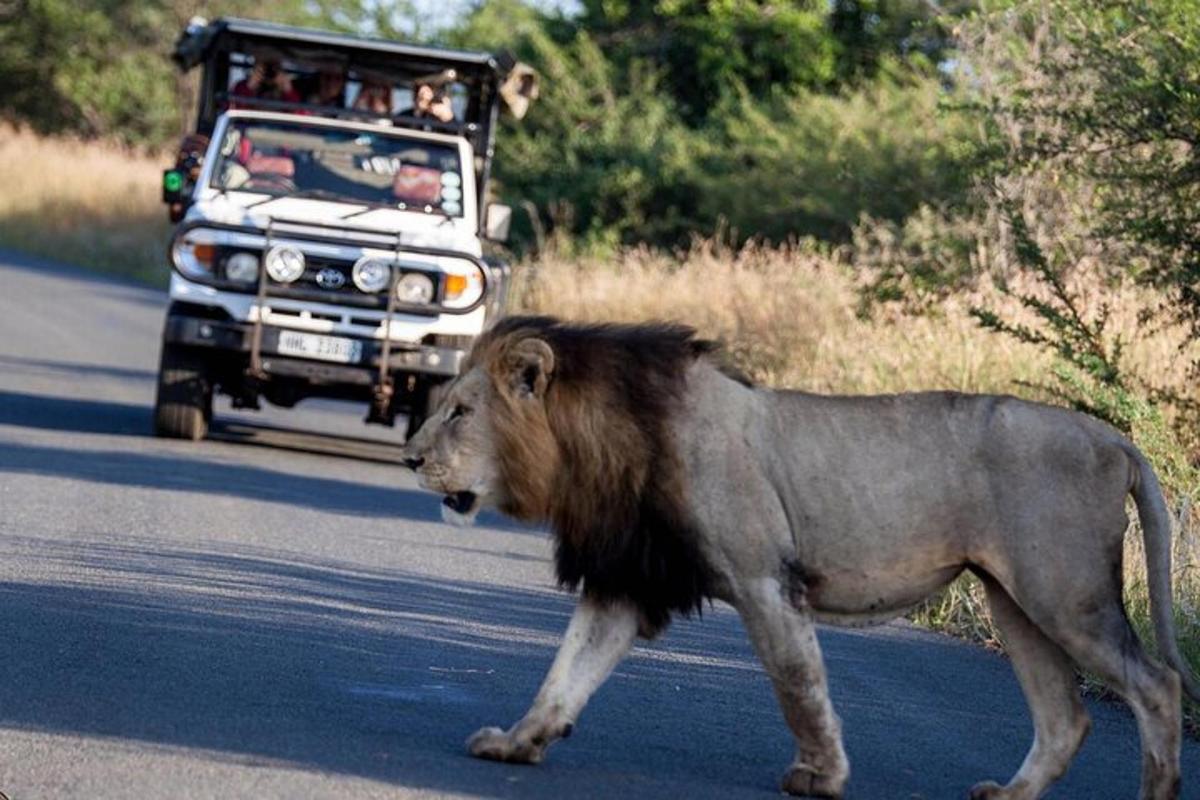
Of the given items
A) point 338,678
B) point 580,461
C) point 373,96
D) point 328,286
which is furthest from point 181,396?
point 580,461

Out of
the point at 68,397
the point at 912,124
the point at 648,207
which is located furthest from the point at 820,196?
the point at 68,397

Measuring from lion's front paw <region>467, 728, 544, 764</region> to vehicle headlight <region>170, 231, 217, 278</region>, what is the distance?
9.09 m

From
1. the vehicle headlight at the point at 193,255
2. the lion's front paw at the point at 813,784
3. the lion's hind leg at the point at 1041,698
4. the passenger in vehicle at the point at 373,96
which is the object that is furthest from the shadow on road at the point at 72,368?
the lion's front paw at the point at 813,784

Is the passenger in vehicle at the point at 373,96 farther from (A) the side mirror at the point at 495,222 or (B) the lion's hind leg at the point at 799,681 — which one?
(B) the lion's hind leg at the point at 799,681

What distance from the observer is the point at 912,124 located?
26.4 metres

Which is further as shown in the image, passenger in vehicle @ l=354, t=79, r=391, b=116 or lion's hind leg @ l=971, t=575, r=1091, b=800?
passenger in vehicle @ l=354, t=79, r=391, b=116

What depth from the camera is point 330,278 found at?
50.4 feet

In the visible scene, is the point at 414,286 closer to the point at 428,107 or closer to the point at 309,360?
the point at 309,360

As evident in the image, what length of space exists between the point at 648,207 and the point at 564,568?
23650 mm

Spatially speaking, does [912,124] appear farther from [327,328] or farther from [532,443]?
[532,443]

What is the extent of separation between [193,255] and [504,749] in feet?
30.3

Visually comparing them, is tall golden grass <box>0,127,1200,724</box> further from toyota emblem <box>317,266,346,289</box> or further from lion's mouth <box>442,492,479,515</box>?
lion's mouth <box>442,492,479,515</box>

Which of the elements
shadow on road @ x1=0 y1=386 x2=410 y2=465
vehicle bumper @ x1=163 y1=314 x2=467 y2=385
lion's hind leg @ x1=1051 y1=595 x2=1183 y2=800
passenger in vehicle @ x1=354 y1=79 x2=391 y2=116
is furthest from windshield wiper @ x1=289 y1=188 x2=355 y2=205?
lion's hind leg @ x1=1051 y1=595 x2=1183 y2=800

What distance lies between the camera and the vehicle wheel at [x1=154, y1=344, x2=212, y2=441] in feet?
50.5
